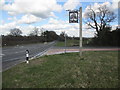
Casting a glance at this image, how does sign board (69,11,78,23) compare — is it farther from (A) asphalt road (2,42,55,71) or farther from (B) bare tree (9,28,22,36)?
(B) bare tree (9,28,22,36)

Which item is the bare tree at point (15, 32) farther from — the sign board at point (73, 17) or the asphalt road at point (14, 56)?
the sign board at point (73, 17)

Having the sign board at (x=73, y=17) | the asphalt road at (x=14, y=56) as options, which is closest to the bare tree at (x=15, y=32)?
the asphalt road at (x=14, y=56)

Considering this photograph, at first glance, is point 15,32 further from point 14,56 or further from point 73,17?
point 73,17

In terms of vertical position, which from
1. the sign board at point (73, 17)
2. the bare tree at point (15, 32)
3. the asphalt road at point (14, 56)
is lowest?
the asphalt road at point (14, 56)

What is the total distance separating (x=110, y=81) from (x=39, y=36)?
109721 mm

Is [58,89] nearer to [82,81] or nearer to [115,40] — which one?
[82,81]

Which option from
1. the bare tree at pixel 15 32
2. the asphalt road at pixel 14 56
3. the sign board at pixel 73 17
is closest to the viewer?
the asphalt road at pixel 14 56

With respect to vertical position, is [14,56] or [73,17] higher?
[73,17]

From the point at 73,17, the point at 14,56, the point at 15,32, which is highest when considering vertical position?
the point at 15,32

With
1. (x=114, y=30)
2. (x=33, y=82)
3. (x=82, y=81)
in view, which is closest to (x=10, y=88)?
(x=33, y=82)

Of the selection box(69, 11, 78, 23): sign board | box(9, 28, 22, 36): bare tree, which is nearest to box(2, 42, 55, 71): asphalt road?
box(69, 11, 78, 23): sign board

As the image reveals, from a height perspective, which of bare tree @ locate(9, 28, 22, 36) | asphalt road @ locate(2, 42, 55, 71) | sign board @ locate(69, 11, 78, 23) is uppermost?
bare tree @ locate(9, 28, 22, 36)

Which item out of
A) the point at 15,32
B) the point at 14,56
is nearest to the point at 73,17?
the point at 14,56

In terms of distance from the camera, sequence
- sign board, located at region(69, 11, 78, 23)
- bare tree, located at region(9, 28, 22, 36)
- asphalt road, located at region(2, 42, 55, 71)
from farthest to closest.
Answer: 1. bare tree, located at region(9, 28, 22, 36)
2. sign board, located at region(69, 11, 78, 23)
3. asphalt road, located at region(2, 42, 55, 71)
